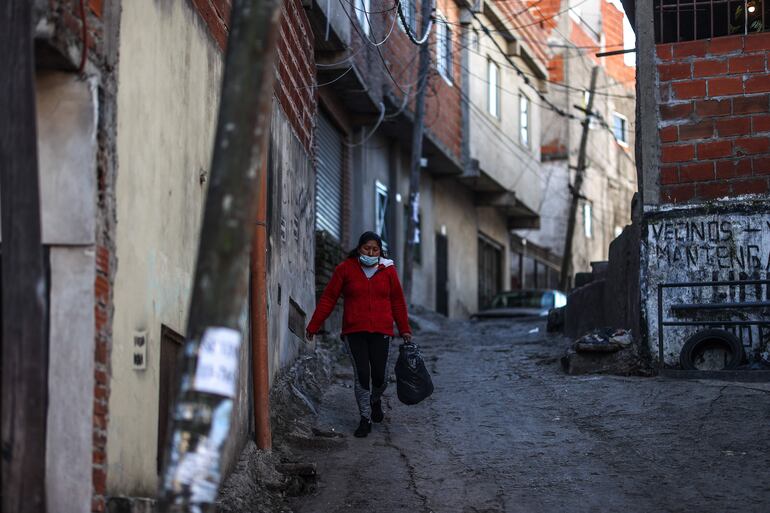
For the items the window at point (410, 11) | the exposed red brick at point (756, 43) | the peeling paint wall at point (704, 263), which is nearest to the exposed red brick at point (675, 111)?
the exposed red brick at point (756, 43)

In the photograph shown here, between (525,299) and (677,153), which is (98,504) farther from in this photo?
(525,299)

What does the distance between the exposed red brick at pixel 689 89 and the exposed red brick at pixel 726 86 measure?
0.09 metres

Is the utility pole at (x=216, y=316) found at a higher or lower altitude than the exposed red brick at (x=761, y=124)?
lower

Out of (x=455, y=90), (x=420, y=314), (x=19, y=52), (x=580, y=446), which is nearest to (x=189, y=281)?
(x=19, y=52)

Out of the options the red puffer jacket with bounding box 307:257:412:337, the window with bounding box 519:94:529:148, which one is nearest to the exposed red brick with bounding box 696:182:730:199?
the red puffer jacket with bounding box 307:257:412:337

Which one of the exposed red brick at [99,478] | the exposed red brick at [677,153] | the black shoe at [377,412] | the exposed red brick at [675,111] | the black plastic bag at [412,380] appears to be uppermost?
the exposed red brick at [675,111]

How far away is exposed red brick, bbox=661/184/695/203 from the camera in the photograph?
13.1 meters

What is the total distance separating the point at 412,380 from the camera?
10.2 meters

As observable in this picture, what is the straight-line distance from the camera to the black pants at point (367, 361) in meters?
10.3

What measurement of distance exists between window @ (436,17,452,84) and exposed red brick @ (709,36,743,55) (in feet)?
37.3

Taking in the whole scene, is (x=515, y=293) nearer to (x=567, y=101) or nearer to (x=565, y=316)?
(x=565, y=316)

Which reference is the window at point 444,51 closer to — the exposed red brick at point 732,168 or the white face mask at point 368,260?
the exposed red brick at point 732,168

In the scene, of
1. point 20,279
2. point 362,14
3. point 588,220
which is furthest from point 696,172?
point 588,220

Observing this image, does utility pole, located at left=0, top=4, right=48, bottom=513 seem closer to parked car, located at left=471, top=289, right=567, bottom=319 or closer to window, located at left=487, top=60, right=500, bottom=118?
parked car, located at left=471, top=289, right=567, bottom=319
